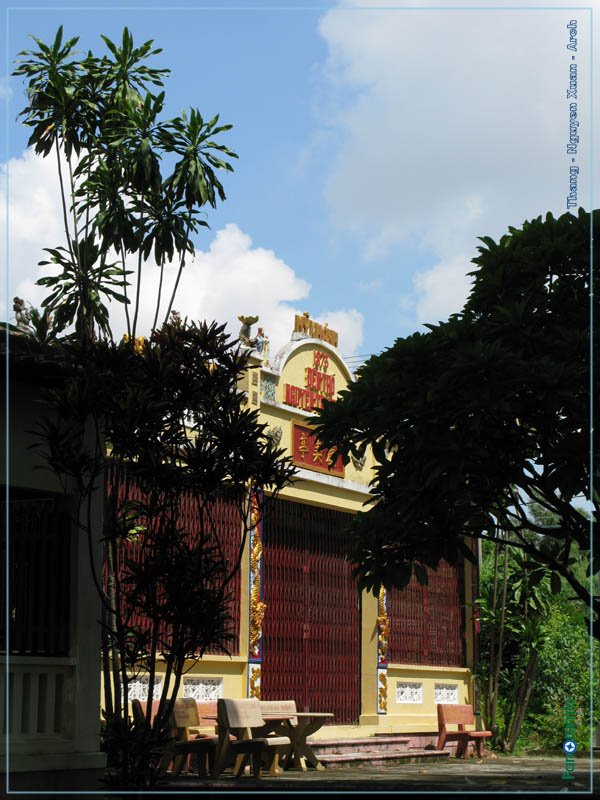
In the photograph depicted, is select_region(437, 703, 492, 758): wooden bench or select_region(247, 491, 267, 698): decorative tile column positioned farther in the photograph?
select_region(437, 703, 492, 758): wooden bench

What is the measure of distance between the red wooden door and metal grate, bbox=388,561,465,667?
1.37 metres

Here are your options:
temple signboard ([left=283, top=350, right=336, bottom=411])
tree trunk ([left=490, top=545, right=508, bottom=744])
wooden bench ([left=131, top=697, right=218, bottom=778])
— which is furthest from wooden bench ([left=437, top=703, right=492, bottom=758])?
wooden bench ([left=131, top=697, right=218, bottom=778])

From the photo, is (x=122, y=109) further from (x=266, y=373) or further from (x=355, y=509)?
(x=355, y=509)

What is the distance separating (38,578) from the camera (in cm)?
1061

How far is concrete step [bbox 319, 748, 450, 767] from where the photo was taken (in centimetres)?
1736

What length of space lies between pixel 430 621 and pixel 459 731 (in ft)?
8.75

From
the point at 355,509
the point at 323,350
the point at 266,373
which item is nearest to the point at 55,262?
the point at 266,373

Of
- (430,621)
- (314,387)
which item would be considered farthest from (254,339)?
(430,621)

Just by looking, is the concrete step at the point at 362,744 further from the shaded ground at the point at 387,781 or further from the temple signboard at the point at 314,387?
the temple signboard at the point at 314,387

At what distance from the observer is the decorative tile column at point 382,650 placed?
69.1 feet

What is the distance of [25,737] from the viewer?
10211 millimetres

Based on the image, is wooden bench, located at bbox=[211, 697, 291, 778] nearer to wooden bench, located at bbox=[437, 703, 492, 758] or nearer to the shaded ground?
the shaded ground

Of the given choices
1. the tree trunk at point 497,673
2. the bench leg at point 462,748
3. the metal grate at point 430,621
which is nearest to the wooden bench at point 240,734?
the bench leg at point 462,748

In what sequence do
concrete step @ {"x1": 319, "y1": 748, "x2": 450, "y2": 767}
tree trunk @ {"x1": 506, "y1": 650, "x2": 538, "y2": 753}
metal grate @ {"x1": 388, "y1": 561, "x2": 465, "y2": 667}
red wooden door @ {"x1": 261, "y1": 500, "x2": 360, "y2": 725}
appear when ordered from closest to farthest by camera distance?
concrete step @ {"x1": 319, "y1": 748, "x2": 450, "y2": 767}
red wooden door @ {"x1": 261, "y1": 500, "x2": 360, "y2": 725}
metal grate @ {"x1": 388, "y1": 561, "x2": 465, "y2": 667}
tree trunk @ {"x1": 506, "y1": 650, "x2": 538, "y2": 753}
